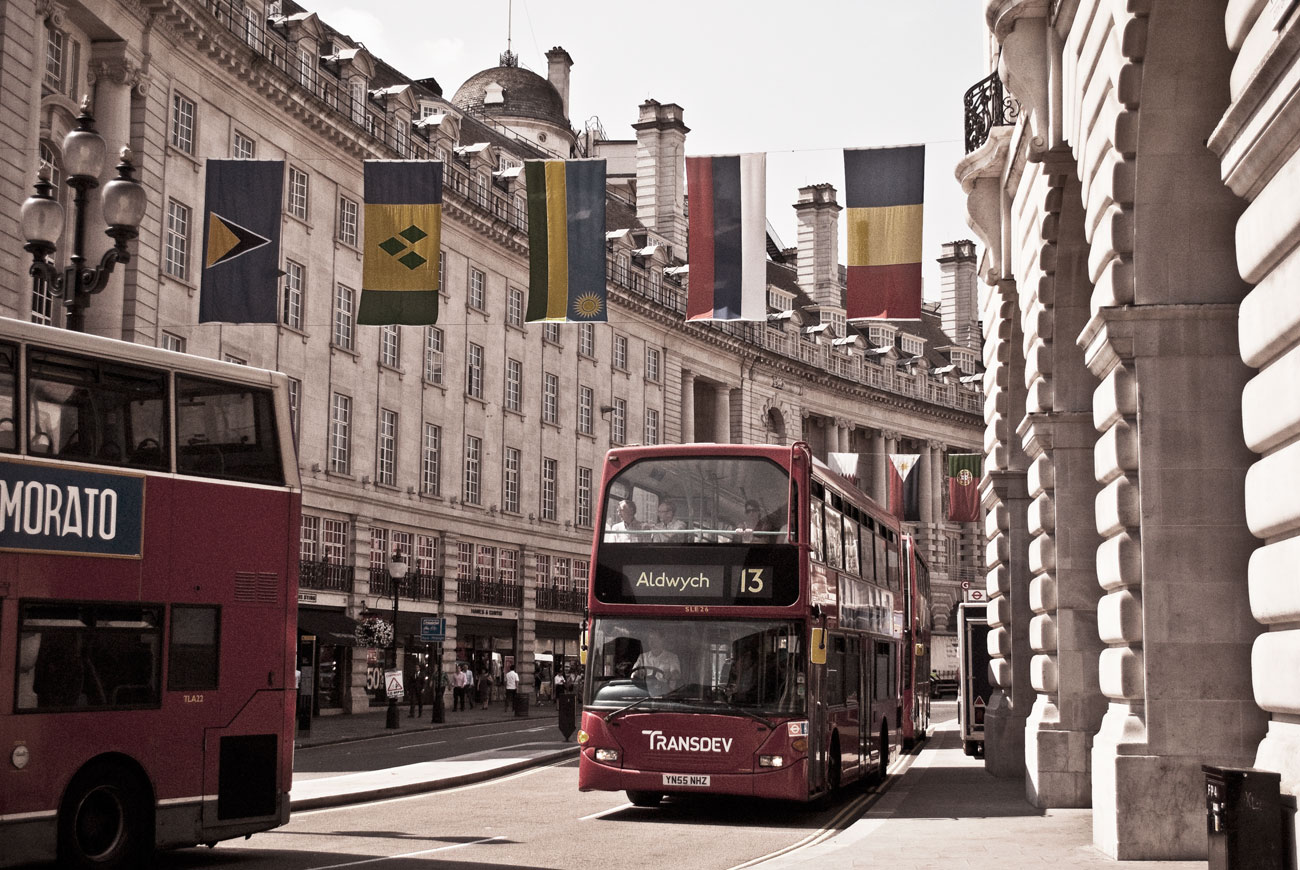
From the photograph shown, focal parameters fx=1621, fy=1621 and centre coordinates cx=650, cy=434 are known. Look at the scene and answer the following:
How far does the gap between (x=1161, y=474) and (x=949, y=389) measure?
290 feet

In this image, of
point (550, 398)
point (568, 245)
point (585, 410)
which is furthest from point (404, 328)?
point (568, 245)

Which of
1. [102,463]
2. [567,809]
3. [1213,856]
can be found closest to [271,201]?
[567,809]

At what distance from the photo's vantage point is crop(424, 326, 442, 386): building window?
5109 cm

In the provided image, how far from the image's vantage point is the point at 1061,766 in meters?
17.6

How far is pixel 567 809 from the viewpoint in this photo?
63.4 ft

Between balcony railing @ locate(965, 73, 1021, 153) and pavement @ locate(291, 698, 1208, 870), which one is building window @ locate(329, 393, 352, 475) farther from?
balcony railing @ locate(965, 73, 1021, 153)

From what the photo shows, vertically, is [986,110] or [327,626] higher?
[986,110]

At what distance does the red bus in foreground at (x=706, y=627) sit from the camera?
17172mm

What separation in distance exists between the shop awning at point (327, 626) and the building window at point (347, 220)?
10706mm

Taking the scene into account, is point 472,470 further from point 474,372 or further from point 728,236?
point 728,236

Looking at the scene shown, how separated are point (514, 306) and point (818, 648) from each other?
Result: 134 feet

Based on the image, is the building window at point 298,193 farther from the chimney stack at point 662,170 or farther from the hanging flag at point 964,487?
the chimney stack at point 662,170

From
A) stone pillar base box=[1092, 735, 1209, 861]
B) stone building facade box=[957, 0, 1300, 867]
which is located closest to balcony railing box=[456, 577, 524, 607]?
stone building facade box=[957, 0, 1300, 867]

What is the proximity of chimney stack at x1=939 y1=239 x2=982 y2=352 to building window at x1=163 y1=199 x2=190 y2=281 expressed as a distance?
68089 mm
